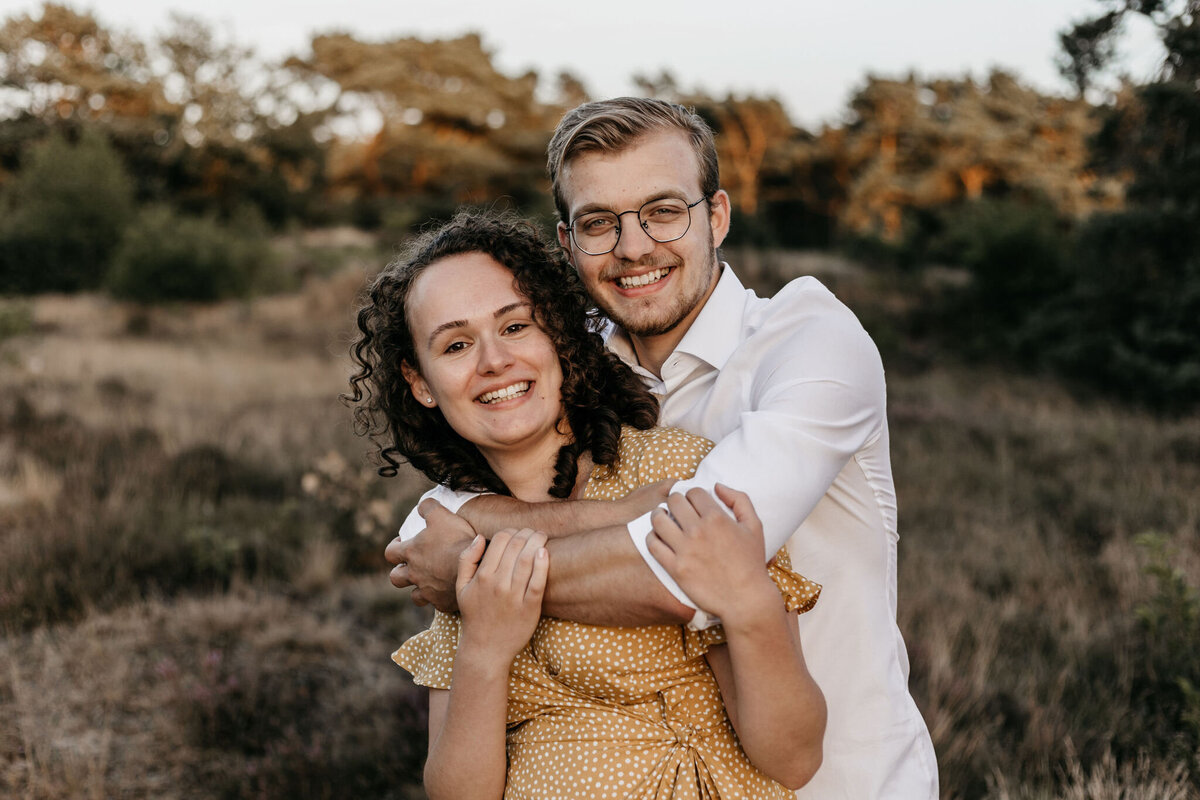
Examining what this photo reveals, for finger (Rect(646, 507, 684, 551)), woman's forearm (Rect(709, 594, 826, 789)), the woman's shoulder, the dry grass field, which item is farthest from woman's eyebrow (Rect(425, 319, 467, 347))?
the dry grass field

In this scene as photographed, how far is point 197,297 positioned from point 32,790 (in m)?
17.2

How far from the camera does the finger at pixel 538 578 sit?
66.2 inches

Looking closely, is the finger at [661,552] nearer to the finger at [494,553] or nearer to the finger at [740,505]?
the finger at [740,505]

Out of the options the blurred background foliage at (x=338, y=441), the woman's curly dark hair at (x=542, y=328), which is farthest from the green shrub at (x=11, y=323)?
the woman's curly dark hair at (x=542, y=328)

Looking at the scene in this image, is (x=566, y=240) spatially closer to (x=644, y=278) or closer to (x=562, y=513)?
(x=644, y=278)

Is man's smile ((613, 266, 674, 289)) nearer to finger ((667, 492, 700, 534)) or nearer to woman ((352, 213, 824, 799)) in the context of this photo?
woman ((352, 213, 824, 799))

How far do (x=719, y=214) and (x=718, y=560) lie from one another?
148 cm

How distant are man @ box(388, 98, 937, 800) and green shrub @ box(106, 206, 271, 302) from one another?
1786cm

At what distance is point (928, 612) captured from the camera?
4746mm

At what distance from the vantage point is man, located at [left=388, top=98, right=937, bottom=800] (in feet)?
5.51

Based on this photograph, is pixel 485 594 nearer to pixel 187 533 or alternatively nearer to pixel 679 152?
pixel 679 152

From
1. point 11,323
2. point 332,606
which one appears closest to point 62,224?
point 11,323

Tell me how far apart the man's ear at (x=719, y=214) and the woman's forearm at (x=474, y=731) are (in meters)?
1.52

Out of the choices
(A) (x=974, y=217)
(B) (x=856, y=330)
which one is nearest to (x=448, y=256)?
(B) (x=856, y=330)
